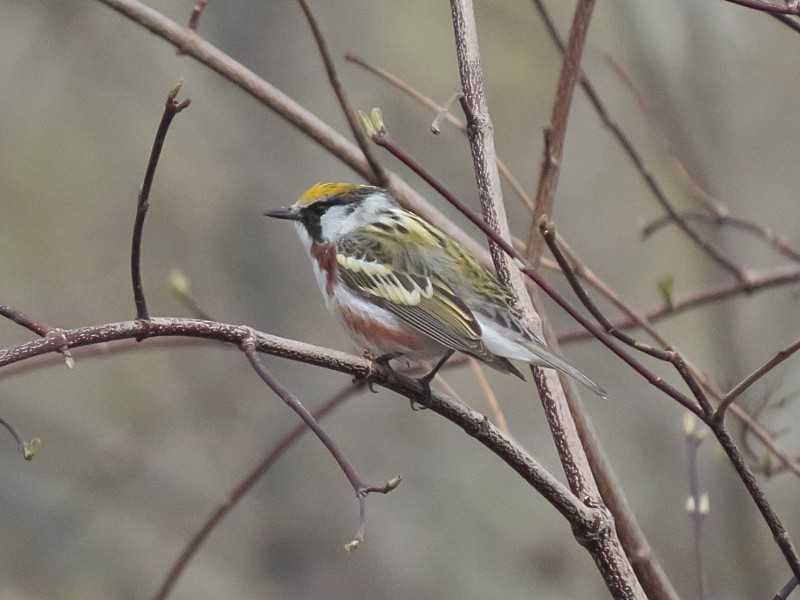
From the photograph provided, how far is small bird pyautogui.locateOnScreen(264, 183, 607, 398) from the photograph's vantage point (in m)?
3.74

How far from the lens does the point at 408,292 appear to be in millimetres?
4062

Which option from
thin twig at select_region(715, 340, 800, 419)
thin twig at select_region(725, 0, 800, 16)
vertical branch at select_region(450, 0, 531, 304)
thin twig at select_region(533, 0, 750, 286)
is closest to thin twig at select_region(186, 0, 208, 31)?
vertical branch at select_region(450, 0, 531, 304)

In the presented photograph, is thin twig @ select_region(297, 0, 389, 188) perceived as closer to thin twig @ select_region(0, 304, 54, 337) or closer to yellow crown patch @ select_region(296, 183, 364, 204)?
yellow crown patch @ select_region(296, 183, 364, 204)

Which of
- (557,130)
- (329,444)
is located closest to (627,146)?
(557,130)

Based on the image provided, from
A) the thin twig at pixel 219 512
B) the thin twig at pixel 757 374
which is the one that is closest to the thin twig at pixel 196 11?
the thin twig at pixel 219 512

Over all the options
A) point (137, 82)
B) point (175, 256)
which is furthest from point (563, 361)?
point (137, 82)

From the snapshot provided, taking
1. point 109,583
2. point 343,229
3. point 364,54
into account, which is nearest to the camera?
point 343,229

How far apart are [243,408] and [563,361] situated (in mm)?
5977

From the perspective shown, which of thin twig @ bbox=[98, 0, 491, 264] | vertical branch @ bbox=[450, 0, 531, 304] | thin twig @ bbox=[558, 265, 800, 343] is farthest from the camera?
thin twig @ bbox=[558, 265, 800, 343]

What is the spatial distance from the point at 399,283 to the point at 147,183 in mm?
2060

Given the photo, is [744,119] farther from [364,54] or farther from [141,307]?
[141,307]

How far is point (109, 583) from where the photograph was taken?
7578 millimetres

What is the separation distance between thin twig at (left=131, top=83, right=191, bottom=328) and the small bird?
4.45 ft

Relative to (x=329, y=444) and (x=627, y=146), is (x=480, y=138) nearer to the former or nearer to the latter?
(x=627, y=146)
